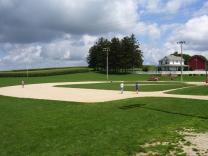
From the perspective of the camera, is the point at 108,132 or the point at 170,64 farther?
the point at 170,64

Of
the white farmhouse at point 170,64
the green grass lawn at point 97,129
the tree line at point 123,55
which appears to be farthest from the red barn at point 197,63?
the green grass lawn at point 97,129

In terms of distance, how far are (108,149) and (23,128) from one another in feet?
19.4

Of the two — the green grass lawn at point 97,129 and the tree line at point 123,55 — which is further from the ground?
the tree line at point 123,55

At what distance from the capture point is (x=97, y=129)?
49.5 ft

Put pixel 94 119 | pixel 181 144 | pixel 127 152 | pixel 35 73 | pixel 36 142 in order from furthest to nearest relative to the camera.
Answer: pixel 35 73 < pixel 94 119 < pixel 36 142 < pixel 181 144 < pixel 127 152

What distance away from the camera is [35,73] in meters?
103

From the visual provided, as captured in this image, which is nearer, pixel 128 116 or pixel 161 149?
pixel 161 149

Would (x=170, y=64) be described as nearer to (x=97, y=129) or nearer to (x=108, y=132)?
(x=97, y=129)

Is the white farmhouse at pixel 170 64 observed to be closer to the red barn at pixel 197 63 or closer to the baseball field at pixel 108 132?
the red barn at pixel 197 63

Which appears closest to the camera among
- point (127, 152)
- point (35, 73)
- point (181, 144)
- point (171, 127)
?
point (127, 152)

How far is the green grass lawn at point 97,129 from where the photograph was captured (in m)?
11.5

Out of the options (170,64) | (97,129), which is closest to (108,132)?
(97,129)

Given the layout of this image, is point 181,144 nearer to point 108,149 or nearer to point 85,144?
point 108,149

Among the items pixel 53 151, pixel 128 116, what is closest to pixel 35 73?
pixel 128 116
